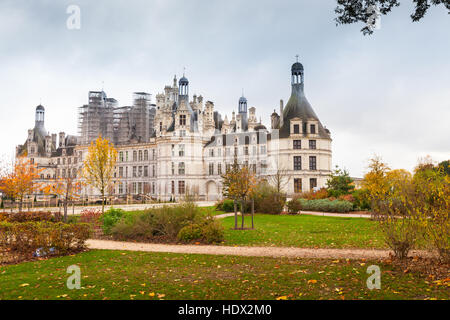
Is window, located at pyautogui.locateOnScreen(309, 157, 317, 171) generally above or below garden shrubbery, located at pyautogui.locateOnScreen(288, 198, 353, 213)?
above

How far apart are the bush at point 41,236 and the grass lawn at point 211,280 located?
1179 mm

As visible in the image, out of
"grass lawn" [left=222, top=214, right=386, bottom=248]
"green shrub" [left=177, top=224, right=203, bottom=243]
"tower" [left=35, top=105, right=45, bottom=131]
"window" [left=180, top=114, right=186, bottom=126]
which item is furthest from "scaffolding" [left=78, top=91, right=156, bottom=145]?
"green shrub" [left=177, top=224, right=203, bottom=243]

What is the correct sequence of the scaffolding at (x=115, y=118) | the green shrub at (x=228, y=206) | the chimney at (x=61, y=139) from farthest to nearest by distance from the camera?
the chimney at (x=61, y=139), the scaffolding at (x=115, y=118), the green shrub at (x=228, y=206)

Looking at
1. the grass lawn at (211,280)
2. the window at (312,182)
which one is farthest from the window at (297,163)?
the grass lawn at (211,280)

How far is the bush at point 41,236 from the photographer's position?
38.0ft

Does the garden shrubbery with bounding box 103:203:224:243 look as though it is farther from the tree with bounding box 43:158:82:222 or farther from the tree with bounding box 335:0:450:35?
the tree with bounding box 335:0:450:35

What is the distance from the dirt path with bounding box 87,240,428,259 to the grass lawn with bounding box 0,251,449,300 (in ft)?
3.28

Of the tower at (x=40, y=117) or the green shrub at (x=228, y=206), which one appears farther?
the tower at (x=40, y=117)

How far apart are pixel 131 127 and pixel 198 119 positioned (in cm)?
1957

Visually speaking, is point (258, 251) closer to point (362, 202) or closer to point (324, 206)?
point (324, 206)

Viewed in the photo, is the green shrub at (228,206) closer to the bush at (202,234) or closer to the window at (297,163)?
the bush at (202,234)

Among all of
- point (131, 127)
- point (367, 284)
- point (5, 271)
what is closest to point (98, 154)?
point (5, 271)

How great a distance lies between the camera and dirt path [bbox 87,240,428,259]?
1088 centimetres

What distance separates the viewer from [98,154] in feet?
87.9
